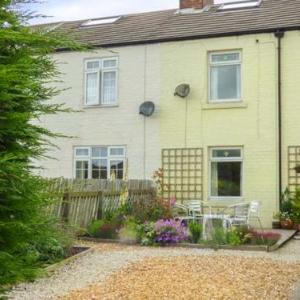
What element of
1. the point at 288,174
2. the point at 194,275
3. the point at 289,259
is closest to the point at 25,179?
the point at 194,275

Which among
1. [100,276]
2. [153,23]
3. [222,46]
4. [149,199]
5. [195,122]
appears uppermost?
[153,23]

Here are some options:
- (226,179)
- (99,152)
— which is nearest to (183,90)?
(226,179)

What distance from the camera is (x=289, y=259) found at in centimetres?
988

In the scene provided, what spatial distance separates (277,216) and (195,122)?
140 inches

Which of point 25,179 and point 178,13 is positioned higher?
point 178,13

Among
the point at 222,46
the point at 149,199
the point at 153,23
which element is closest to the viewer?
the point at 149,199

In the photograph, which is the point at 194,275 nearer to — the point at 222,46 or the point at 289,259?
the point at 289,259

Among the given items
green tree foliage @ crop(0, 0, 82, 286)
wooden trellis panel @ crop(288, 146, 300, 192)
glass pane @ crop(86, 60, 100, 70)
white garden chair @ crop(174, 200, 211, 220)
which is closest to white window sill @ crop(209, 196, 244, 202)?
white garden chair @ crop(174, 200, 211, 220)

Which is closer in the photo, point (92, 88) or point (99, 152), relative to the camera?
point (99, 152)

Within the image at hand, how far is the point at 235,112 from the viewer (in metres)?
16.5

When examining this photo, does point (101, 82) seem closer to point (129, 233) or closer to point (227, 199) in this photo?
point (227, 199)

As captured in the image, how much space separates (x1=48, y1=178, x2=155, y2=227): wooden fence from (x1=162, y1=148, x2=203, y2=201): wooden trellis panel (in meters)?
1.02

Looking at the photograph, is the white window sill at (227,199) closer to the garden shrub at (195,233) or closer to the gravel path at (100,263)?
the gravel path at (100,263)

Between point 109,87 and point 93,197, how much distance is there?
18.9 feet
